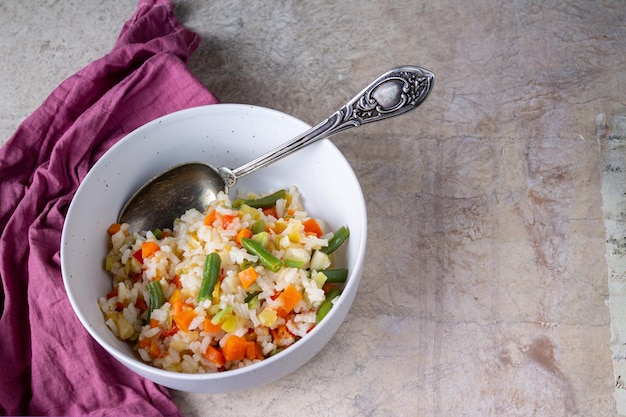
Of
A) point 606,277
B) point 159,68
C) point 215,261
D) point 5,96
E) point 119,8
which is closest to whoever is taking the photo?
point 215,261

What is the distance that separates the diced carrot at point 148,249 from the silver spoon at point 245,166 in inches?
5.4

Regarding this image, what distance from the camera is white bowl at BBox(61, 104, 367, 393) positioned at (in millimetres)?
1783

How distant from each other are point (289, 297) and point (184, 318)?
10.5 inches

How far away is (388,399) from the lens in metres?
1.99

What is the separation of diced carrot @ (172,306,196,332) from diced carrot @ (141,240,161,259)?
206 mm

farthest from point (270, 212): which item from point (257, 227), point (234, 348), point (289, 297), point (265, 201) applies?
point (234, 348)

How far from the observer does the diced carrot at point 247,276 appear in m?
1.82

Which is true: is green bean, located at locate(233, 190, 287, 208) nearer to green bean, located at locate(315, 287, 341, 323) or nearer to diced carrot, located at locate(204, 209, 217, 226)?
diced carrot, located at locate(204, 209, 217, 226)

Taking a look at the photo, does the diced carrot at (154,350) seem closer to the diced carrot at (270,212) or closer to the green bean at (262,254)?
the green bean at (262,254)

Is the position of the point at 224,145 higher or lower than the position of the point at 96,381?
higher

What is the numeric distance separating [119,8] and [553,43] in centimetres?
158

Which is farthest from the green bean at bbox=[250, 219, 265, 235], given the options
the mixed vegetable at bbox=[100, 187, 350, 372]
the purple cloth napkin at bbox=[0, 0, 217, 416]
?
the purple cloth napkin at bbox=[0, 0, 217, 416]

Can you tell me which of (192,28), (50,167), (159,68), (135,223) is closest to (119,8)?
(192,28)

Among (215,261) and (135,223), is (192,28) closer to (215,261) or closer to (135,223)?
(135,223)
